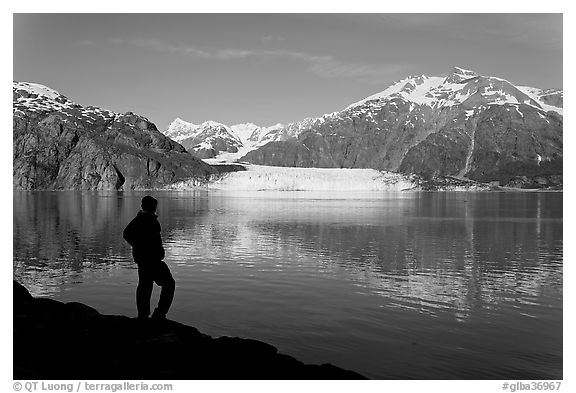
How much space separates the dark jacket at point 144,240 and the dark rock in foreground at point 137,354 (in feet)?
5.48

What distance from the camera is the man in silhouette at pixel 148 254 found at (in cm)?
1363

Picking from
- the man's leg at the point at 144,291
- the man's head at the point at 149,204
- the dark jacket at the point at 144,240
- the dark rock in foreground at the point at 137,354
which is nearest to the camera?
the dark rock in foreground at the point at 137,354

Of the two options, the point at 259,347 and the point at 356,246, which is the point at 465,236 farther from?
the point at 259,347

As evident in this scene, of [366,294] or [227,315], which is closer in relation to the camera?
[227,315]

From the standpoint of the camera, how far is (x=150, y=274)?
45.4 feet

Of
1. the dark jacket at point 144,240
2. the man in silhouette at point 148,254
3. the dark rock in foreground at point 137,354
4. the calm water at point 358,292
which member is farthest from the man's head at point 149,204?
the calm water at point 358,292

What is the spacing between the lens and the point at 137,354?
36.9 ft

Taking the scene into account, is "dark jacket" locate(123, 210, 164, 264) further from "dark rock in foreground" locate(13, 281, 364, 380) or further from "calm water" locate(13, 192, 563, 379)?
"calm water" locate(13, 192, 563, 379)

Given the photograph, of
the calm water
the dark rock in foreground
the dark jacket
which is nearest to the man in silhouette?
the dark jacket

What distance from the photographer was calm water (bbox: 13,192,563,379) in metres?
14.4

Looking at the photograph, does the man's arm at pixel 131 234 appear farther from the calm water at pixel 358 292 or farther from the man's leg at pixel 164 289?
the calm water at pixel 358 292

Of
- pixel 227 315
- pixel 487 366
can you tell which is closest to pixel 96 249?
pixel 227 315

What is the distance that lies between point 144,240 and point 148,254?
376 mm
